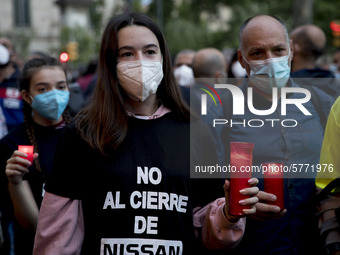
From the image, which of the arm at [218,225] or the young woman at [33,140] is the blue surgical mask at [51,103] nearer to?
the young woman at [33,140]

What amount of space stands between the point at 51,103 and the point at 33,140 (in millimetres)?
324

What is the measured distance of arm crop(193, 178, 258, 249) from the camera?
282 centimetres

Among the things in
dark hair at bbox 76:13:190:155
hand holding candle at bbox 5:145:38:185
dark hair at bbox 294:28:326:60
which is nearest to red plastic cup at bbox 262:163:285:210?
dark hair at bbox 76:13:190:155

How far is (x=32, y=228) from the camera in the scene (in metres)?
3.81

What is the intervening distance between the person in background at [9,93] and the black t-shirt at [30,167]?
247cm

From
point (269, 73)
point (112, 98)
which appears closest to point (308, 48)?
point (269, 73)

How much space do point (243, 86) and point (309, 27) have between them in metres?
3.01

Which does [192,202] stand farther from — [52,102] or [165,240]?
[52,102]

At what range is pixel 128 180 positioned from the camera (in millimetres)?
2828

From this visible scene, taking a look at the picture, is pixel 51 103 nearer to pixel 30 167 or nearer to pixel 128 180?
pixel 30 167

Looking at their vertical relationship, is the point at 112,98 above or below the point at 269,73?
below

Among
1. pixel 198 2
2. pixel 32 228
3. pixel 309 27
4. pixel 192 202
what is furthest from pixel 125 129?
pixel 198 2

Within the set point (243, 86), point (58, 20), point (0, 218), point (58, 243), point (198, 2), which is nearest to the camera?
point (58, 243)

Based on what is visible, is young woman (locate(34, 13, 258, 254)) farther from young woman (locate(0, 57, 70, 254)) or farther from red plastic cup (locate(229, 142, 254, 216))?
young woman (locate(0, 57, 70, 254))
